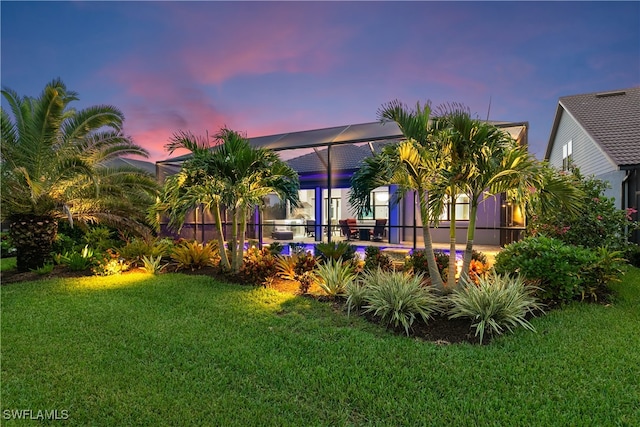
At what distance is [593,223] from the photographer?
6.41m

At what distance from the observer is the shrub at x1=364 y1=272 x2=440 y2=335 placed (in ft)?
14.7

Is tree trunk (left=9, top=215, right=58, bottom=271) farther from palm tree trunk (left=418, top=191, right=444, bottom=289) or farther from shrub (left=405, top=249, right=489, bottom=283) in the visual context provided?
palm tree trunk (left=418, top=191, right=444, bottom=289)

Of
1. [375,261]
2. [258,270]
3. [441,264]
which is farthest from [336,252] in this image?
[441,264]

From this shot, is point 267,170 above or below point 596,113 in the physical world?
below

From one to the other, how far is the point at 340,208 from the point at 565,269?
470 inches

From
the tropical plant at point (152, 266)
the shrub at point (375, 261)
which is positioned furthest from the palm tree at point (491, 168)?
the tropical plant at point (152, 266)

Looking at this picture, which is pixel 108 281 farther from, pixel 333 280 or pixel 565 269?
pixel 565 269

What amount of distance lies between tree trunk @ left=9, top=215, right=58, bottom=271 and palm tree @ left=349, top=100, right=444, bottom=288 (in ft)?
28.5

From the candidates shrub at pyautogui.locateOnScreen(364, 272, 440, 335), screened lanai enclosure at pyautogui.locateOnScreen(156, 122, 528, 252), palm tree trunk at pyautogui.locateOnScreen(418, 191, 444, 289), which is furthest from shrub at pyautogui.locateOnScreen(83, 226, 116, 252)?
palm tree trunk at pyautogui.locateOnScreen(418, 191, 444, 289)

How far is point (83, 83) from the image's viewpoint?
1144 cm

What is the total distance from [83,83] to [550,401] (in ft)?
49.4

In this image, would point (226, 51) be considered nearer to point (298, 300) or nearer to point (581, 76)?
point (298, 300)

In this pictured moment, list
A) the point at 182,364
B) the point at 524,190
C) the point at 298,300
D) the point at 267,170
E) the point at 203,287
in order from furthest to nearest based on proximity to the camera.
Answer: the point at 267,170
the point at 203,287
the point at 298,300
the point at 524,190
the point at 182,364

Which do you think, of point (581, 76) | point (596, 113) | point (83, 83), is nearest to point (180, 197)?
point (83, 83)
